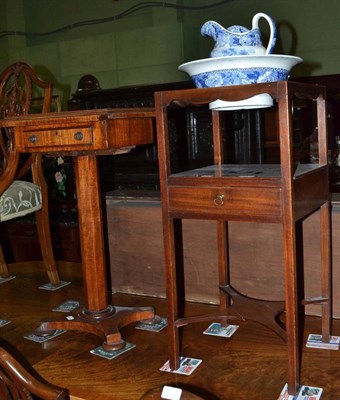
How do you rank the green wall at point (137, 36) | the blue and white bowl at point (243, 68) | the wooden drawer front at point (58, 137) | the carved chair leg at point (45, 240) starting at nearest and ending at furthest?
the blue and white bowl at point (243, 68) < the wooden drawer front at point (58, 137) < the carved chair leg at point (45, 240) < the green wall at point (137, 36)

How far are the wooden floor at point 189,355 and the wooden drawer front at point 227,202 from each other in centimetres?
43

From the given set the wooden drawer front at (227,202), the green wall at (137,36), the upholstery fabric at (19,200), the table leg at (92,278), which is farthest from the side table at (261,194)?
the green wall at (137,36)

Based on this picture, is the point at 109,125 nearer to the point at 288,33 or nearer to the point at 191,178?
the point at 191,178

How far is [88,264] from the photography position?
1.66 metres

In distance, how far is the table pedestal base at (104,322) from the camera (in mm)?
1591

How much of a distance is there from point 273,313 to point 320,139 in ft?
1.61

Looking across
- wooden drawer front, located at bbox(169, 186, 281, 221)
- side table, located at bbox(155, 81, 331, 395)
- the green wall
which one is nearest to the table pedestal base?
side table, located at bbox(155, 81, 331, 395)

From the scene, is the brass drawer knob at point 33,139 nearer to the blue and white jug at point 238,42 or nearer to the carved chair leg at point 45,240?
the blue and white jug at point 238,42

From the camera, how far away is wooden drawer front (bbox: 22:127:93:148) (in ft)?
4.83

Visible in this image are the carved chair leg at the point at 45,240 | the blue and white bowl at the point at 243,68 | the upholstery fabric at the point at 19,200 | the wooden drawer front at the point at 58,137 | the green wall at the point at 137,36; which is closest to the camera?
the blue and white bowl at the point at 243,68

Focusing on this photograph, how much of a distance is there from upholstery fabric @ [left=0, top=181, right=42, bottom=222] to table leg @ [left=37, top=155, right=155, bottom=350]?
1.64 feet

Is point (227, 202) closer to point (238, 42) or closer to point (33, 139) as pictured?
point (238, 42)

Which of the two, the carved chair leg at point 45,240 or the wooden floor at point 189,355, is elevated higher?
the carved chair leg at point 45,240

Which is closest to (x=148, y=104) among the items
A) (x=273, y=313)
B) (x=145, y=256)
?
(x=145, y=256)
